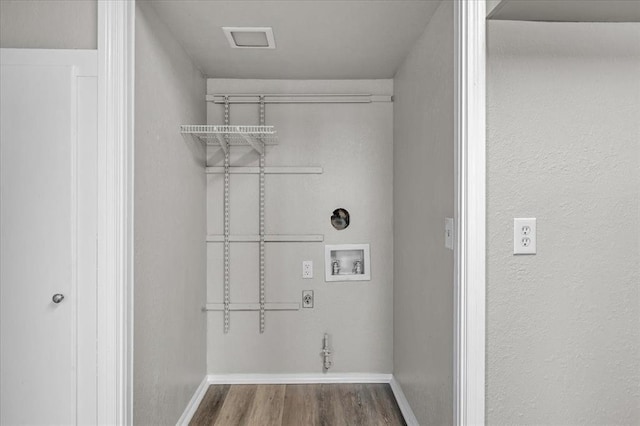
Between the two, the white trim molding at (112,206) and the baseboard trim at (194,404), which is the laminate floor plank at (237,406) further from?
the white trim molding at (112,206)

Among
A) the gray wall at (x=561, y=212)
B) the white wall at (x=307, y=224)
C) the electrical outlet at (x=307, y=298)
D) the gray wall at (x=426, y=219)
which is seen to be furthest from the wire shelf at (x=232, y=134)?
the gray wall at (x=561, y=212)

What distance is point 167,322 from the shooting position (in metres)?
2.32

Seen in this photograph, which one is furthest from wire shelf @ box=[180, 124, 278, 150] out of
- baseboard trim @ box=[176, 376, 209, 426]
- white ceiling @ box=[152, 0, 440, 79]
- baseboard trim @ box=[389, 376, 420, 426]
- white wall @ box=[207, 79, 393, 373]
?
baseboard trim @ box=[389, 376, 420, 426]

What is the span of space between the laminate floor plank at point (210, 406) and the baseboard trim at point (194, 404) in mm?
22

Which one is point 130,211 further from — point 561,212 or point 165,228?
point 561,212

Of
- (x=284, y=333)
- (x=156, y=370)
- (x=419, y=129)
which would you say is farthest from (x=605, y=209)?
(x=284, y=333)

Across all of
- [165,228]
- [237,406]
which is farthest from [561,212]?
[237,406]

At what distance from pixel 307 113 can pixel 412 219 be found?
115cm

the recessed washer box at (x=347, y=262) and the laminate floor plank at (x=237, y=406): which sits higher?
the recessed washer box at (x=347, y=262)

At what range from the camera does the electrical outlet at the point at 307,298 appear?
329 cm

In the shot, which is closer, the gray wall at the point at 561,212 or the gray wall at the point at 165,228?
the gray wall at the point at 561,212

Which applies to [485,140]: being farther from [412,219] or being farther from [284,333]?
[284,333]

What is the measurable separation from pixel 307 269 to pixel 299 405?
0.89m

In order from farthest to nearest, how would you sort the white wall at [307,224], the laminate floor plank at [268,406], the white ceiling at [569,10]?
the white wall at [307,224] < the laminate floor plank at [268,406] < the white ceiling at [569,10]
